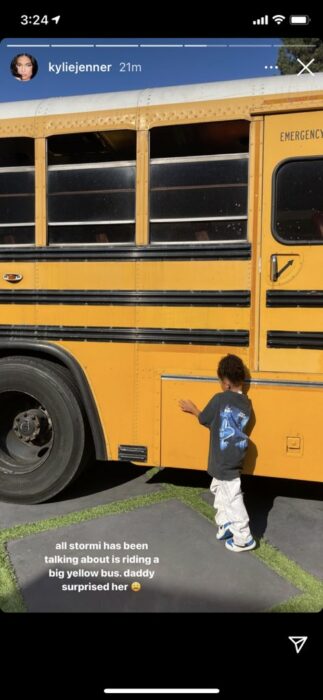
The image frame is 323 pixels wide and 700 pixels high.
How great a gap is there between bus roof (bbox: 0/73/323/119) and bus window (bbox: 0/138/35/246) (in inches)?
8.1

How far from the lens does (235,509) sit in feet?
9.29

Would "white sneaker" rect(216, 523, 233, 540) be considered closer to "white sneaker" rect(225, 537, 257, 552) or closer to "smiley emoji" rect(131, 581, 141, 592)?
"white sneaker" rect(225, 537, 257, 552)

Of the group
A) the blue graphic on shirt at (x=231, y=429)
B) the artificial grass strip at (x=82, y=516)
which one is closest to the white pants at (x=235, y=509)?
the blue graphic on shirt at (x=231, y=429)

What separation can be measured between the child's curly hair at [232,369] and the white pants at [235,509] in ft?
1.80

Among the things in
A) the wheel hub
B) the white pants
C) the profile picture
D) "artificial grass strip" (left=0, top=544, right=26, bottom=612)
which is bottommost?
"artificial grass strip" (left=0, top=544, right=26, bottom=612)

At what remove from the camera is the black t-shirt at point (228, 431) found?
2.80 m

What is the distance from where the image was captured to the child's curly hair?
112 inches

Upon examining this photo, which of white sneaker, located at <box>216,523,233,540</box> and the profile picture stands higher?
the profile picture
